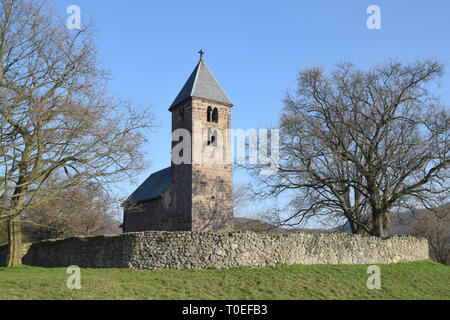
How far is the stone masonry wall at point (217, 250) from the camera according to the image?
17.1 meters

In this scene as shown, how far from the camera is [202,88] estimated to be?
28.7m

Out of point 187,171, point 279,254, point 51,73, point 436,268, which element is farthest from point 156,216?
point 436,268

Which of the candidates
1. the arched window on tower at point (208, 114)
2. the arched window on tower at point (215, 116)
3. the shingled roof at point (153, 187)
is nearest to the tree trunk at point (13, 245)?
the shingled roof at point (153, 187)

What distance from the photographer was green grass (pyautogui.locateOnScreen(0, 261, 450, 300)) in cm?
1262

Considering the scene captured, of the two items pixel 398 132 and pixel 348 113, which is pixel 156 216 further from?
pixel 398 132

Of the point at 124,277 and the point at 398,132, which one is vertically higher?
the point at 398,132

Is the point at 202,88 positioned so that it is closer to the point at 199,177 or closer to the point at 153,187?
the point at 199,177

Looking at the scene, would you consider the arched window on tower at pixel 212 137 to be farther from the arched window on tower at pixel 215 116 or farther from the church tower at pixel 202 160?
the arched window on tower at pixel 215 116

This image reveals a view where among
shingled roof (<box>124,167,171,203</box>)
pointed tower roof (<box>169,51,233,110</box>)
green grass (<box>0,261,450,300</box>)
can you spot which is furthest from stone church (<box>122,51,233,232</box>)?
green grass (<box>0,261,450,300</box>)

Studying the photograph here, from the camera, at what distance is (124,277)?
15.1 m

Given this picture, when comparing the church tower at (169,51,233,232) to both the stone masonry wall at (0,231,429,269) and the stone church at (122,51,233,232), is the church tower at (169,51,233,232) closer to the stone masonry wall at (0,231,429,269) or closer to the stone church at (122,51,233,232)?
the stone church at (122,51,233,232)
